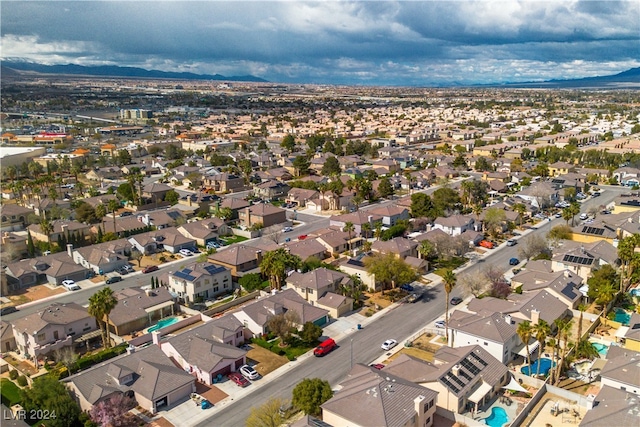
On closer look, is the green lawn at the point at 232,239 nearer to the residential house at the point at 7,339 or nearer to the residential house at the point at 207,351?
the residential house at the point at 207,351

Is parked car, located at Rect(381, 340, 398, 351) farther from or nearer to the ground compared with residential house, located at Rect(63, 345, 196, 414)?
nearer to the ground

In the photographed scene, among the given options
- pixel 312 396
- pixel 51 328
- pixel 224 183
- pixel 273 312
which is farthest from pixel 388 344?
pixel 224 183

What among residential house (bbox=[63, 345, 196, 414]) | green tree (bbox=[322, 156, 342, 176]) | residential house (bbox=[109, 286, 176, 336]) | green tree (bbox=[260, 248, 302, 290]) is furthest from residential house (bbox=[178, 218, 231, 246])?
green tree (bbox=[322, 156, 342, 176])

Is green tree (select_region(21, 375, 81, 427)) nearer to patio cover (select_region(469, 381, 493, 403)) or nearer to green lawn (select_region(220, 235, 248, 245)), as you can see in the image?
patio cover (select_region(469, 381, 493, 403))

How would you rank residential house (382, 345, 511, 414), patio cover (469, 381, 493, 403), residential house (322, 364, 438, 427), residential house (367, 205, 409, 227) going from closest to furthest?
residential house (322, 364, 438, 427) < residential house (382, 345, 511, 414) < patio cover (469, 381, 493, 403) < residential house (367, 205, 409, 227)

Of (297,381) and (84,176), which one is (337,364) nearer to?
(297,381)

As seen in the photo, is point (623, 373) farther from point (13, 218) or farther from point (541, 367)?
point (13, 218)
